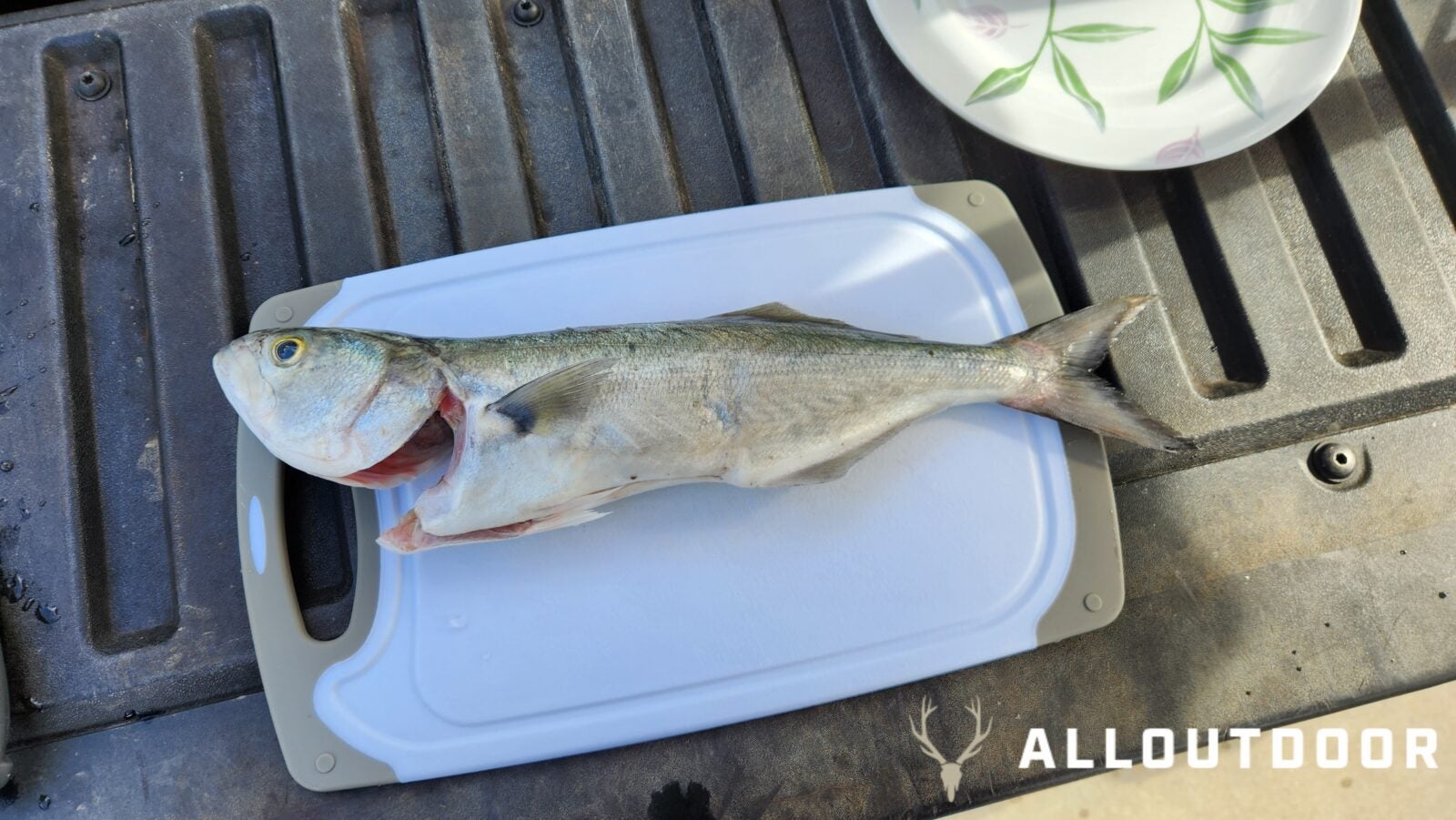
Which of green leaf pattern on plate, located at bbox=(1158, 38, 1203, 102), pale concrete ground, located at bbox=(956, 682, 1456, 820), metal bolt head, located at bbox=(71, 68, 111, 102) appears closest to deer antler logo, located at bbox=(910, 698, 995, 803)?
pale concrete ground, located at bbox=(956, 682, 1456, 820)

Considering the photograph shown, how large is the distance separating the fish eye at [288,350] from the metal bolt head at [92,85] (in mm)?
1159

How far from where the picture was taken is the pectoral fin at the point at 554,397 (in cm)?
144

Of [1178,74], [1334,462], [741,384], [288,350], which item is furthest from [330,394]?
[1334,462]

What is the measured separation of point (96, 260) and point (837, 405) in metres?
1.85

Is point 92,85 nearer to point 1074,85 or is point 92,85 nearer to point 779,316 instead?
point 779,316

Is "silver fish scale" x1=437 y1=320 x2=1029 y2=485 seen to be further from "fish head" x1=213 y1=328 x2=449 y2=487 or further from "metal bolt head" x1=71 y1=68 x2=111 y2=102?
"metal bolt head" x1=71 y1=68 x2=111 y2=102

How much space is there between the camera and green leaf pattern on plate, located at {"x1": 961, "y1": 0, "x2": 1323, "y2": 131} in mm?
1924


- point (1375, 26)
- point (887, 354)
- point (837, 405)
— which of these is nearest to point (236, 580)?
point (837, 405)

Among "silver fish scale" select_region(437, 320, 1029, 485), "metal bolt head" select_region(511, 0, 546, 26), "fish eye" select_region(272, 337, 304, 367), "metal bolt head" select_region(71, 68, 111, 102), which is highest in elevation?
"metal bolt head" select_region(71, 68, 111, 102)

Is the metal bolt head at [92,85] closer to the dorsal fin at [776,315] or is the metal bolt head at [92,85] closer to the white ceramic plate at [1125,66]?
the dorsal fin at [776,315]

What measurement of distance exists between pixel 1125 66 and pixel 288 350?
201 centimetres

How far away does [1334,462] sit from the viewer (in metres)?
1.85

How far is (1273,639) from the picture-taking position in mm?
1776

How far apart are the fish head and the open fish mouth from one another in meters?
0.03
